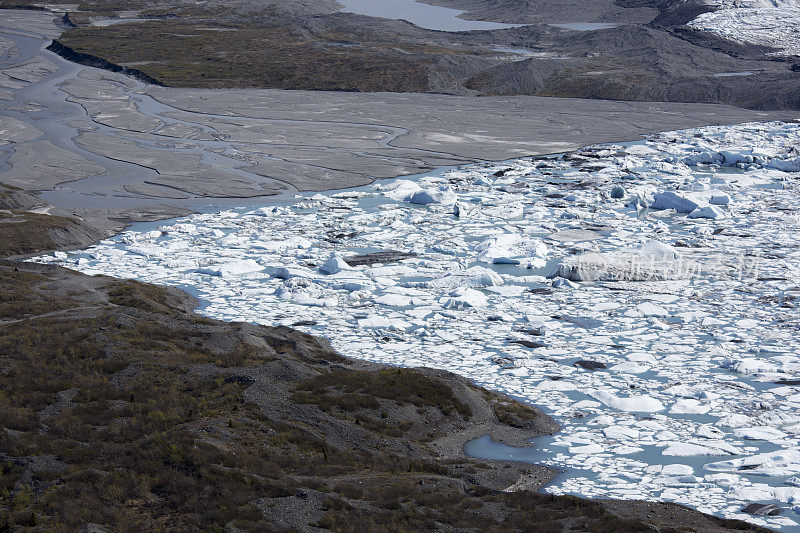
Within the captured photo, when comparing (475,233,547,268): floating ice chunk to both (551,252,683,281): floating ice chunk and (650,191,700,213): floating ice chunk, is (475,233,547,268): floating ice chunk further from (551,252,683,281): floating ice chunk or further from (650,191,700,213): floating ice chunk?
(650,191,700,213): floating ice chunk

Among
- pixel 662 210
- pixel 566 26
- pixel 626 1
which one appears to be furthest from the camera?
pixel 626 1

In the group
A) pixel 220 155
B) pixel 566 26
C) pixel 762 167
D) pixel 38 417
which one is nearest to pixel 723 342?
pixel 38 417

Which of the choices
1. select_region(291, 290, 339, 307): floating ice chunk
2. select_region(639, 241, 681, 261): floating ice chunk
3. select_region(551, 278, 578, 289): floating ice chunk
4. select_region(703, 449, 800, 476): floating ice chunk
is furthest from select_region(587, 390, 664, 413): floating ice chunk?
select_region(639, 241, 681, 261): floating ice chunk

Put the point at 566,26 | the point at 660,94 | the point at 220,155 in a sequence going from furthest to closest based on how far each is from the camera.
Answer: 1. the point at 566,26
2. the point at 660,94
3. the point at 220,155

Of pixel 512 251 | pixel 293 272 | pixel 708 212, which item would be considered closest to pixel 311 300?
pixel 293 272

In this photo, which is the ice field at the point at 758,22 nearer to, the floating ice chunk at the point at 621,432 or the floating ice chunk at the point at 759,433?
the floating ice chunk at the point at 759,433

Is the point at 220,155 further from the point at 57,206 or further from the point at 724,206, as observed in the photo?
the point at 724,206
